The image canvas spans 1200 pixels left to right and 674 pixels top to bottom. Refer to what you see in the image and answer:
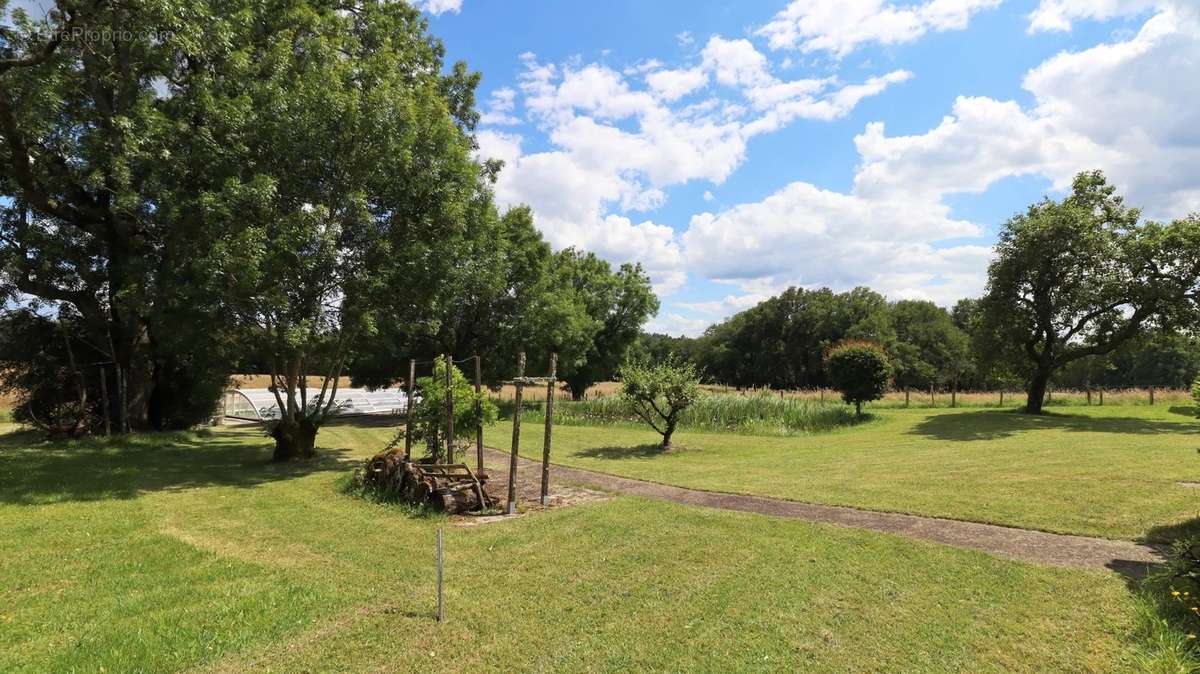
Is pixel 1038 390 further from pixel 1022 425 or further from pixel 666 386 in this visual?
pixel 666 386

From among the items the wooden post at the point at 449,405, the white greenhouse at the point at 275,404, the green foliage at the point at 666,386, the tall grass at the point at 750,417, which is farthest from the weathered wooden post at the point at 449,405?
the white greenhouse at the point at 275,404

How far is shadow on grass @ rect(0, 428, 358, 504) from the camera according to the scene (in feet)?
33.8

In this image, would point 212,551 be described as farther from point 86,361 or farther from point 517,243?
point 517,243

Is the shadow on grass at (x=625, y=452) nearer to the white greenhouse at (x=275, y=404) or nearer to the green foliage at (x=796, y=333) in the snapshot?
the white greenhouse at (x=275, y=404)

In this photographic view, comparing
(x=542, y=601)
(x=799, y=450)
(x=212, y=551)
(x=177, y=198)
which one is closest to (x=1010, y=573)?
(x=542, y=601)

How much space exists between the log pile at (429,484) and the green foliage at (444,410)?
52cm

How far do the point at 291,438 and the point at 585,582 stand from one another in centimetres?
1132

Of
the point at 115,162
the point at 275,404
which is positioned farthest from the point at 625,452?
the point at 275,404

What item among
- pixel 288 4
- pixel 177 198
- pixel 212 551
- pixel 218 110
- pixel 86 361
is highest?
pixel 288 4

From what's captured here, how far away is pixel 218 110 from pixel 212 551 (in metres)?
9.73

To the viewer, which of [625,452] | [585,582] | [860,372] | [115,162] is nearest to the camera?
[585,582]

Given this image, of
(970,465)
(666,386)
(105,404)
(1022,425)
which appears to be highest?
(666,386)

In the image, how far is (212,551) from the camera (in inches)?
269

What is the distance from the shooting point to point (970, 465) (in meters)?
11.6
